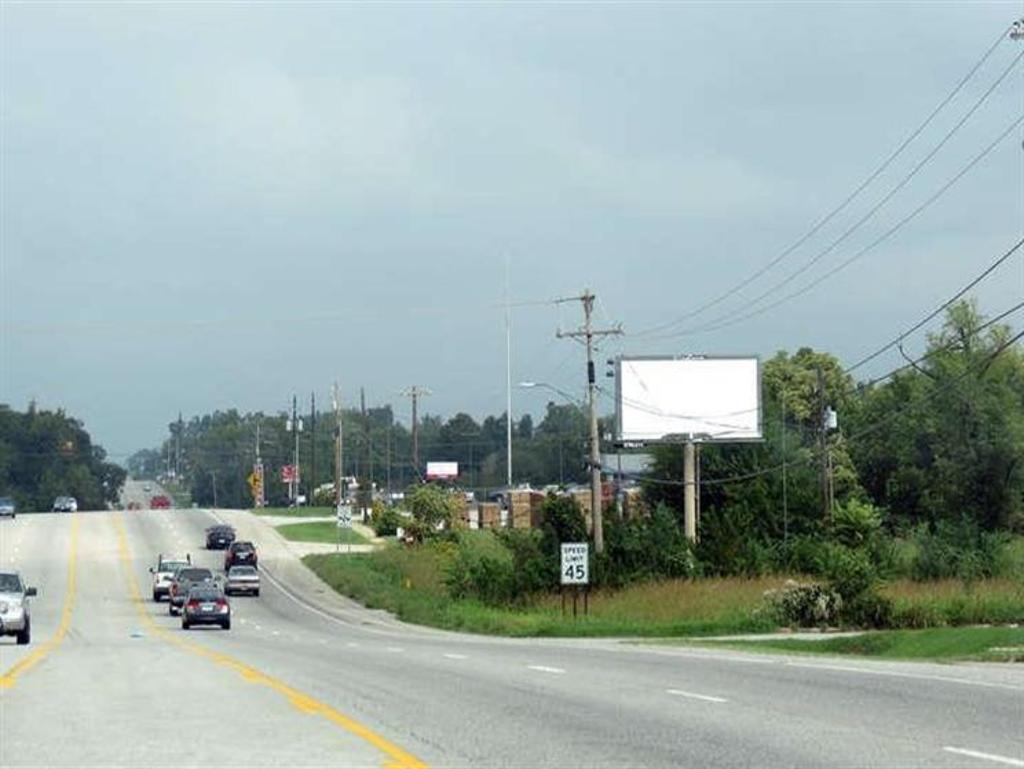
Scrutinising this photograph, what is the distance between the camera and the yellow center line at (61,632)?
26516 mm

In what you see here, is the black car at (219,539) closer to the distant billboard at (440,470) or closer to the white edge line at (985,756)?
the distant billboard at (440,470)

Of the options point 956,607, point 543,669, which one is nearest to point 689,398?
point 956,607

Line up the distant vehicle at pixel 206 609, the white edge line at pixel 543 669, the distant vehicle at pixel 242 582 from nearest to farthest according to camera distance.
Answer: the white edge line at pixel 543 669, the distant vehicle at pixel 206 609, the distant vehicle at pixel 242 582

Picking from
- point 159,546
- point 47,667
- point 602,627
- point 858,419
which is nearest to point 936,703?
point 47,667

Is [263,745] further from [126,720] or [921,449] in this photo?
[921,449]

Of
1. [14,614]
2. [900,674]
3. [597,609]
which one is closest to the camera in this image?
[900,674]

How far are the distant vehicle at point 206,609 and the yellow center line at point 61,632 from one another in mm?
3843

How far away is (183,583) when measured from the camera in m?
64.5

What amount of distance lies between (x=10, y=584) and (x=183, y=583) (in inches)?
828

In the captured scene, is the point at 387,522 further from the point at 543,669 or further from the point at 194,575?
the point at 543,669

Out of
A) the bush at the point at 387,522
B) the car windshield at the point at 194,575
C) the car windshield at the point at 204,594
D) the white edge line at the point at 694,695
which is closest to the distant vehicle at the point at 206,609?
the car windshield at the point at 204,594

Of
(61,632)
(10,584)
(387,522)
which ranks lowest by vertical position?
(61,632)

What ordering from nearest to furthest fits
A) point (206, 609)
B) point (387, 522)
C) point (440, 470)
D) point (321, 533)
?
point (206, 609) < point (387, 522) < point (321, 533) < point (440, 470)

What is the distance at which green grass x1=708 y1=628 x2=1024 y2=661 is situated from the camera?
34.7 m
